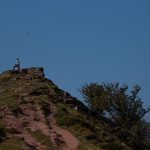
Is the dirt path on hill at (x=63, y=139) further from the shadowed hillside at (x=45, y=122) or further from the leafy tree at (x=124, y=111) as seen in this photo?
the leafy tree at (x=124, y=111)

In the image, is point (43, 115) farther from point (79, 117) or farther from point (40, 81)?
point (40, 81)

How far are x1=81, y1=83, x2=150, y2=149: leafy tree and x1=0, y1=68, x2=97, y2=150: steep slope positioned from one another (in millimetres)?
5854

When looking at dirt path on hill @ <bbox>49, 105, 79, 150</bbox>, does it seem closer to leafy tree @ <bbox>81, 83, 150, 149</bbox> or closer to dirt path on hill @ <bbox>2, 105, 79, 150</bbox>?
dirt path on hill @ <bbox>2, 105, 79, 150</bbox>

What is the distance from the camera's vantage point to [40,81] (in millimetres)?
74938

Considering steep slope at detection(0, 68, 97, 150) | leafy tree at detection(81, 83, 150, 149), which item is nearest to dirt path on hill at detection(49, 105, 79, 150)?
steep slope at detection(0, 68, 97, 150)

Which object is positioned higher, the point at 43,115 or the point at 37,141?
the point at 43,115

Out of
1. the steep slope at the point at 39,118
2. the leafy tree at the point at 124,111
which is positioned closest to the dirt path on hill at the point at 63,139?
the steep slope at the point at 39,118

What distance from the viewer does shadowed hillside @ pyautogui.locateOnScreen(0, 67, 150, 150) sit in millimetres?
46781

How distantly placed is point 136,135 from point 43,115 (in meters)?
15.5

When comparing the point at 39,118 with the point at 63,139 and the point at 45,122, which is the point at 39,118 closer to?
the point at 45,122

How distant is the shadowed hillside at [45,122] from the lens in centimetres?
4678

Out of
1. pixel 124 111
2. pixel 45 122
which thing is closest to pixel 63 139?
pixel 45 122

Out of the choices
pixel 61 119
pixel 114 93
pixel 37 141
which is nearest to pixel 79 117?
pixel 61 119

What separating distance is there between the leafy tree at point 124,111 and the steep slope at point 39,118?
230 inches
